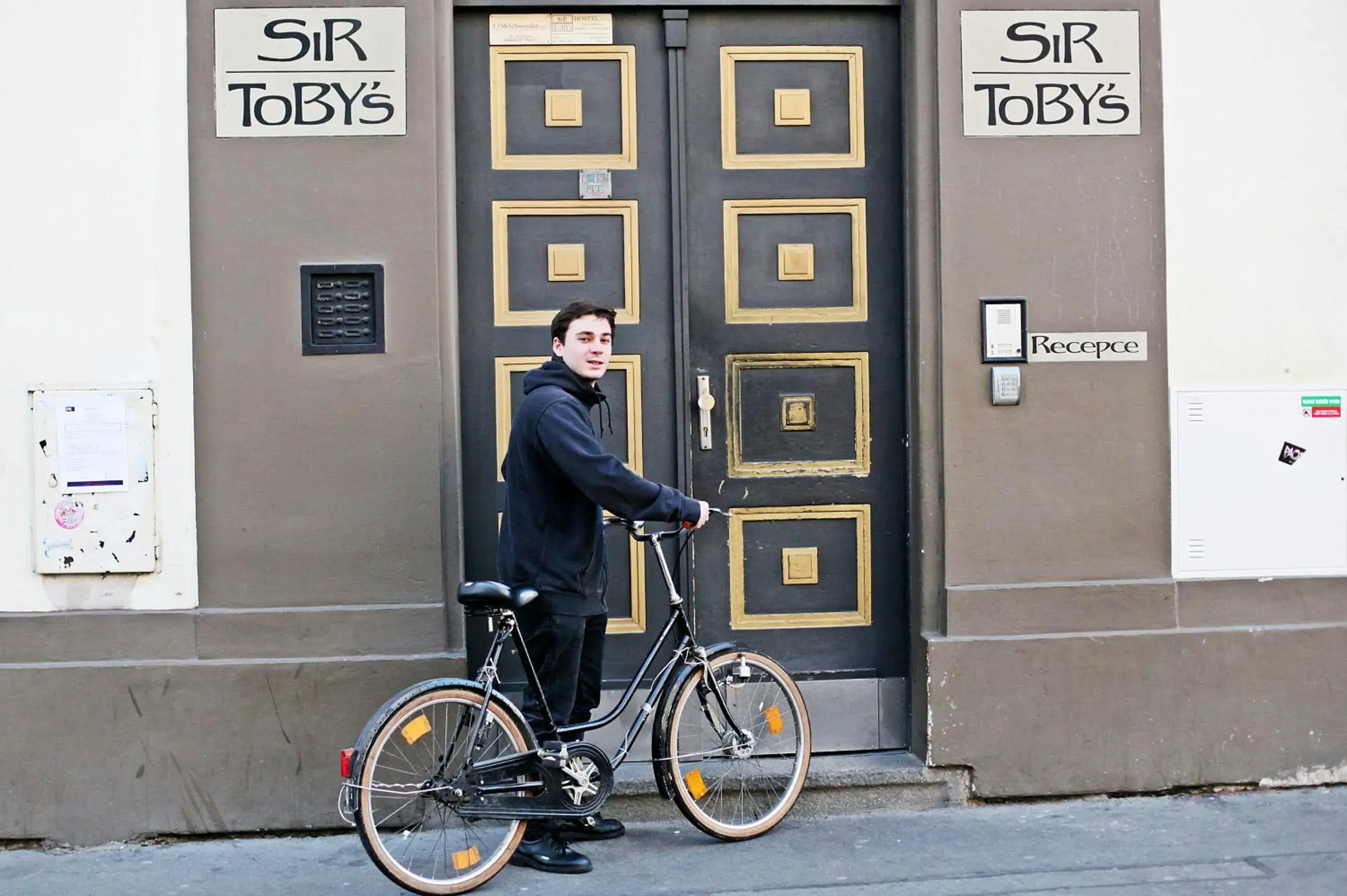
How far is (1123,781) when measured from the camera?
18.4 feet

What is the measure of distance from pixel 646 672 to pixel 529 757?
704 millimetres

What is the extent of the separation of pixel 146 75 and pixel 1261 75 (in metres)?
4.30

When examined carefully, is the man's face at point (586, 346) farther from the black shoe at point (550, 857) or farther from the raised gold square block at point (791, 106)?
the black shoe at point (550, 857)

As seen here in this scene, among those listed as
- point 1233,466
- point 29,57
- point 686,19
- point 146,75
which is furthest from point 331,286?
point 1233,466

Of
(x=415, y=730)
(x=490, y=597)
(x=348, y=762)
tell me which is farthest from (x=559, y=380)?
(x=348, y=762)

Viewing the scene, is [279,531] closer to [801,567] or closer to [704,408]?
[704,408]

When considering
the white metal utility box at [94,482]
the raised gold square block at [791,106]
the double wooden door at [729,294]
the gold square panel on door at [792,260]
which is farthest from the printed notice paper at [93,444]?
the raised gold square block at [791,106]

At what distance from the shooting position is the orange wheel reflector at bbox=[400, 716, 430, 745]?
4.50m

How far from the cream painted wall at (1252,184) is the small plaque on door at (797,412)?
4.72 feet

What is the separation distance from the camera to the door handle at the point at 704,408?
5.62 m

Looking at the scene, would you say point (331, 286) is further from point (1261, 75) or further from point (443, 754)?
point (1261, 75)

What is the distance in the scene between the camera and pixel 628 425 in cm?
566

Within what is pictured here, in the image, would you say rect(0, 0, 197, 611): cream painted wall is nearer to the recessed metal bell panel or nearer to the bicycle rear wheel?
Result: the recessed metal bell panel

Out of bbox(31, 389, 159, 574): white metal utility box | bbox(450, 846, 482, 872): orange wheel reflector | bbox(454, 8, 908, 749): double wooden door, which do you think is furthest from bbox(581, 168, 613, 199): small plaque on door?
bbox(450, 846, 482, 872): orange wheel reflector
